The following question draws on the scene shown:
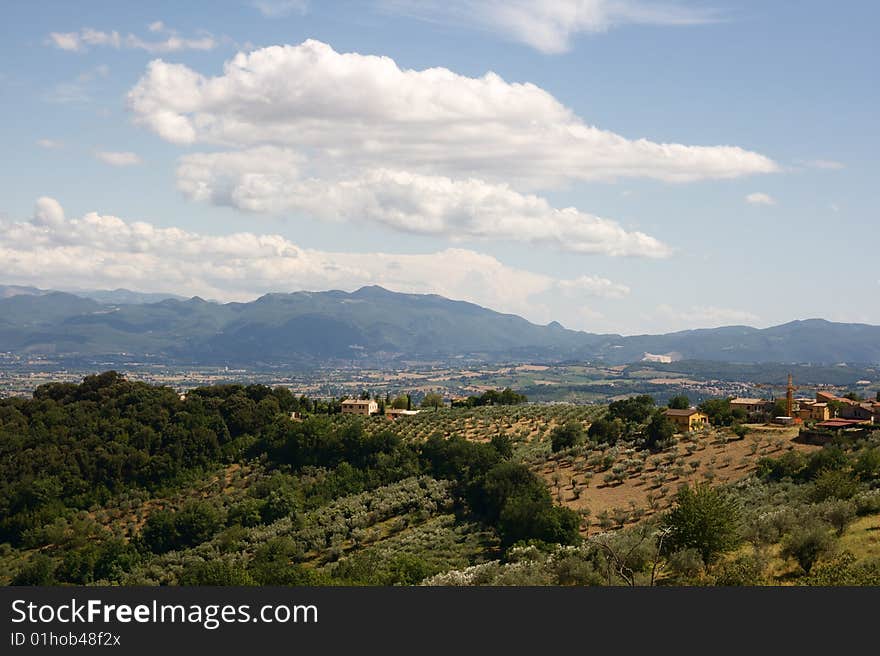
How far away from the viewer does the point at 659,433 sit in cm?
6838

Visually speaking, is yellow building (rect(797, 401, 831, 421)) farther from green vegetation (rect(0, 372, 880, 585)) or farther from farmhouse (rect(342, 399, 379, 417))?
farmhouse (rect(342, 399, 379, 417))

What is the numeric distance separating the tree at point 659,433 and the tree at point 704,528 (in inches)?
1341

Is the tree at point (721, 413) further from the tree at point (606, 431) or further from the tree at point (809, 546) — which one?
the tree at point (809, 546)

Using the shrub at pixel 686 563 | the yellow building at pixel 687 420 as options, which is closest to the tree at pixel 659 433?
the yellow building at pixel 687 420

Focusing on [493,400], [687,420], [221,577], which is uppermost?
[687,420]

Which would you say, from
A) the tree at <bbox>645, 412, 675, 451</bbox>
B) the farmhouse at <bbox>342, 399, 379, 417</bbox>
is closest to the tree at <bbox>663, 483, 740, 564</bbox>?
the tree at <bbox>645, 412, 675, 451</bbox>

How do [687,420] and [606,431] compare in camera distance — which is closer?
[606,431]

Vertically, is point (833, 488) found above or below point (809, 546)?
above

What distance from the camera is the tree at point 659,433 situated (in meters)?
68.1

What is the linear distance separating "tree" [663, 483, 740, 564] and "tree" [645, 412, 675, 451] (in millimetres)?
34074

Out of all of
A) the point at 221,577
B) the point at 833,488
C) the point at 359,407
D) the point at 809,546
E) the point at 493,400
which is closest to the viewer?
the point at 809,546

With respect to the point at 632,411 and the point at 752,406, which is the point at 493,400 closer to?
the point at 752,406

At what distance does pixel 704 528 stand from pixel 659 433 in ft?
121

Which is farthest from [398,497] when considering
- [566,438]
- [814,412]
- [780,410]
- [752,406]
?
[752,406]
